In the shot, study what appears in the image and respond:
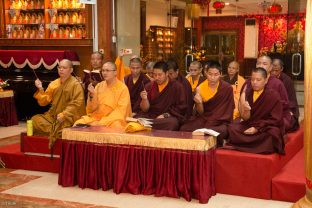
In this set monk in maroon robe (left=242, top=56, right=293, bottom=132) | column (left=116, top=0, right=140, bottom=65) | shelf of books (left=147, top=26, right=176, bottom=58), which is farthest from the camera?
shelf of books (left=147, top=26, right=176, bottom=58)

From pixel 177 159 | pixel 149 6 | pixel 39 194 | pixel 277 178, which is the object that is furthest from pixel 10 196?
pixel 149 6

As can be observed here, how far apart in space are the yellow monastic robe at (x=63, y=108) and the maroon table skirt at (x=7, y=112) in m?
2.93

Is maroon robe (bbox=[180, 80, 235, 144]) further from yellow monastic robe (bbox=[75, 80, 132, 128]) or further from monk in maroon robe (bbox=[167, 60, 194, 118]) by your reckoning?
yellow monastic robe (bbox=[75, 80, 132, 128])

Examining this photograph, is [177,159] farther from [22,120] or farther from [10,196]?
[22,120]

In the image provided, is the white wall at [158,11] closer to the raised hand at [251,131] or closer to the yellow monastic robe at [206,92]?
the yellow monastic robe at [206,92]

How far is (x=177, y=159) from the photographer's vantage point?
12.9ft

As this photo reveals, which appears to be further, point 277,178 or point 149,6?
point 149,6

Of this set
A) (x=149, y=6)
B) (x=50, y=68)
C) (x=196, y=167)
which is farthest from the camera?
(x=149, y=6)

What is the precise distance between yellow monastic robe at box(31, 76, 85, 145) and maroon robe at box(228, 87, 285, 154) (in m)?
1.82

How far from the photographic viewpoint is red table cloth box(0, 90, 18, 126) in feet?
25.7

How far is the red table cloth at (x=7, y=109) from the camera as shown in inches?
308

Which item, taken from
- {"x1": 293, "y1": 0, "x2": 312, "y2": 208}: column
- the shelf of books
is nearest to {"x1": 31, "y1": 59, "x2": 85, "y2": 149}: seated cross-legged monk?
{"x1": 293, "y1": 0, "x2": 312, "y2": 208}: column

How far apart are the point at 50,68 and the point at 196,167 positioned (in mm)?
5184

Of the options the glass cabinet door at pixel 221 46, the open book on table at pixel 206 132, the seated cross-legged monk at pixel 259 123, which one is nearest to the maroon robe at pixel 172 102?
the seated cross-legged monk at pixel 259 123
